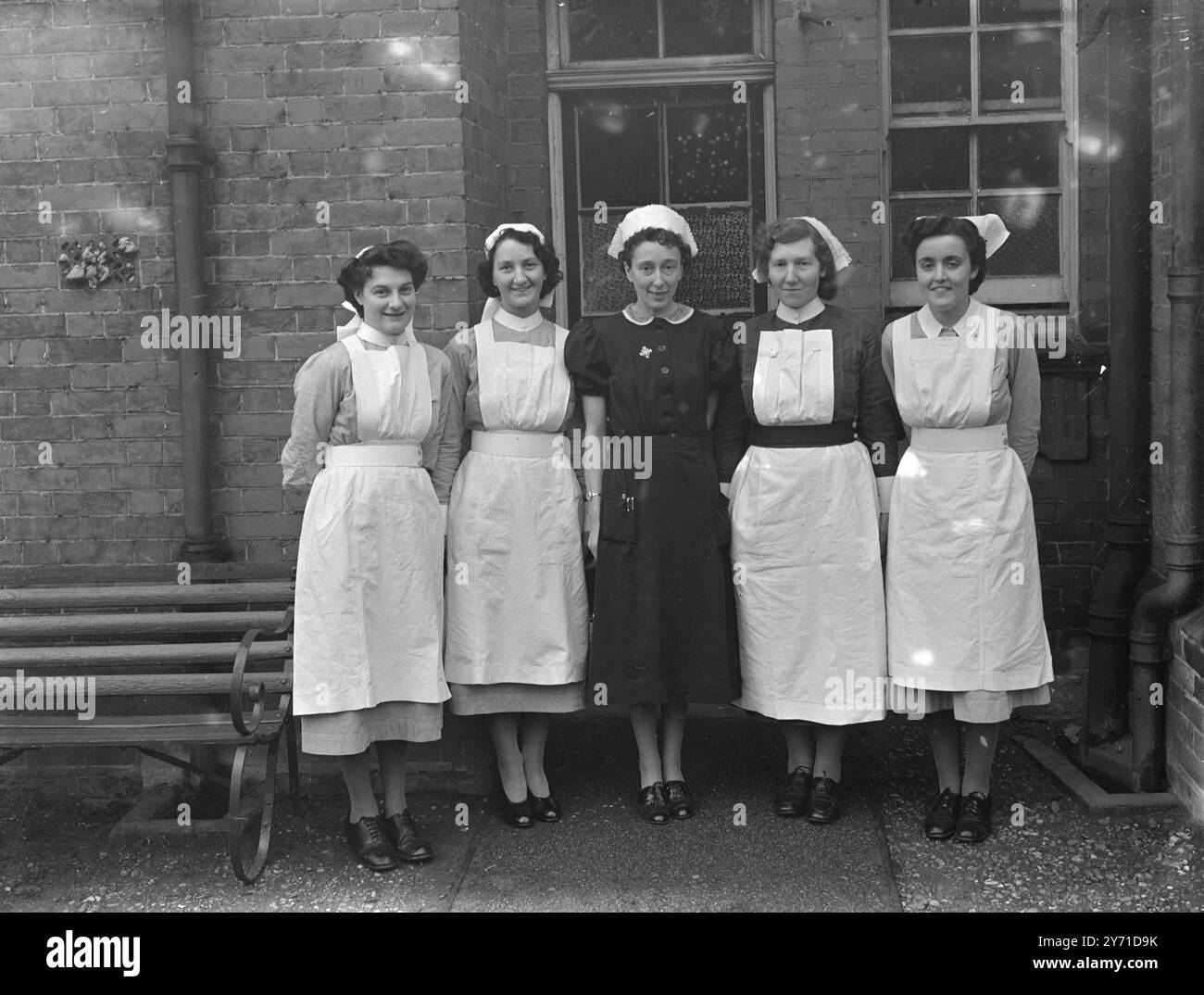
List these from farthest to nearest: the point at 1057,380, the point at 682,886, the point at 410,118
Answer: the point at 1057,380 < the point at 410,118 < the point at 682,886

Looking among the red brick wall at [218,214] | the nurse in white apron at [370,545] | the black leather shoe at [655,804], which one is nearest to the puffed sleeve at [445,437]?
the nurse in white apron at [370,545]

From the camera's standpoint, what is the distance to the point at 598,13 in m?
6.05

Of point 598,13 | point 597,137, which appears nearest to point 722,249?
point 597,137

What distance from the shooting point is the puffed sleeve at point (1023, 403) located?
4.44 m

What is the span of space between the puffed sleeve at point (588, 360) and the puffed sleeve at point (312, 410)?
81 centimetres

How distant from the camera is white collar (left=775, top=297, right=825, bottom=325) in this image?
4582 millimetres

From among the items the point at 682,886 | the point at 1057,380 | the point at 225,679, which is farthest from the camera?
the point at 1057,380

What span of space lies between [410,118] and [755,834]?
2.96 m

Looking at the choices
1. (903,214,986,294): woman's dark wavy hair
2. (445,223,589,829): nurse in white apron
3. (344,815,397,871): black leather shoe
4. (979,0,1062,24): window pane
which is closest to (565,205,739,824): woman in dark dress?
(445,223,589,829): nurse in white apron

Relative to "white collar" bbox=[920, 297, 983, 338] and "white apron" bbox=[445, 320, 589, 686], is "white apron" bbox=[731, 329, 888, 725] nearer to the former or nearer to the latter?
"white collar" bbox=[920, 297, 983, 338]

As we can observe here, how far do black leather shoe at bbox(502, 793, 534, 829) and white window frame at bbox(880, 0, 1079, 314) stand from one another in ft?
9.34

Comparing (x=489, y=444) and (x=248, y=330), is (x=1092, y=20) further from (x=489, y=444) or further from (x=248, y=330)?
(x=248, y=330)

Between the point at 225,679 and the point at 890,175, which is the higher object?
the point at 890,175

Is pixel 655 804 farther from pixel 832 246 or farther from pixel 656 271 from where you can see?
pixel 832 246
